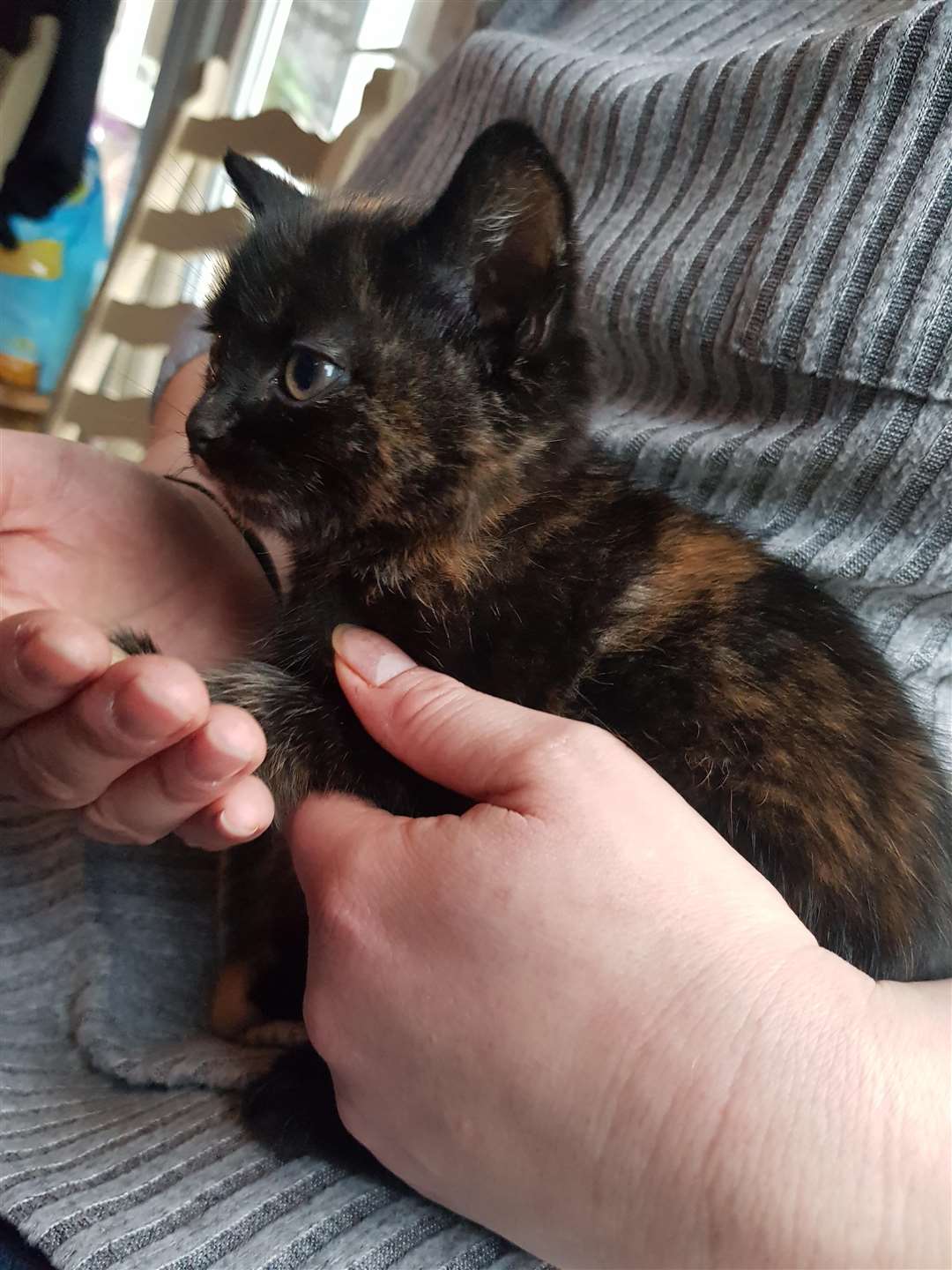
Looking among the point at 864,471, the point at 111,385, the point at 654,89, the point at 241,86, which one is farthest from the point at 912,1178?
the point at 241,86

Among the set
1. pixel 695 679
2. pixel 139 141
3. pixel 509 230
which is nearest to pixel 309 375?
pixel 509 230

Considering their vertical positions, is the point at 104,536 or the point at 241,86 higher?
the point at 241,86

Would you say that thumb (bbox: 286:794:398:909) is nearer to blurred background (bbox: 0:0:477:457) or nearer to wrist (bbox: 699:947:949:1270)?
wrist (bbox: 699:947:949:1270)

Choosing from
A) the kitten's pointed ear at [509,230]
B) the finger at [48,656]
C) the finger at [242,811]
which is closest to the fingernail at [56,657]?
the finger at [48,656]

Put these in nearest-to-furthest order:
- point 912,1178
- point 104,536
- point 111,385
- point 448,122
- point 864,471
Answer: point 912,1178, point 864,471, point 104,536, point 448,122, point 111,385

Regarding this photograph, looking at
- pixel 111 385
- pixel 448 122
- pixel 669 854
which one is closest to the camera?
pixel 669 854

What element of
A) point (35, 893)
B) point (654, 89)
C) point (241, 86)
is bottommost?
point (35, 893)

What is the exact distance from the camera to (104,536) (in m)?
0.99

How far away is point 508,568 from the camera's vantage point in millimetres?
801

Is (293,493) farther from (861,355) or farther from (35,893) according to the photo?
(861,355)

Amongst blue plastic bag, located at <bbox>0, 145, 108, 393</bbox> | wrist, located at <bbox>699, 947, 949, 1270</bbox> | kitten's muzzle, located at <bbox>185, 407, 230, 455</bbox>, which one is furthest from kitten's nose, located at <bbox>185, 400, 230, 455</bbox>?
blue plastic bag, located at <bbox>0, 145, 108, 393</bbox>

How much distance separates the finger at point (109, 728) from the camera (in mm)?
597

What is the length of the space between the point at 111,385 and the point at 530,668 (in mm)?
1983

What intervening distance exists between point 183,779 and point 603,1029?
332 millimetres
